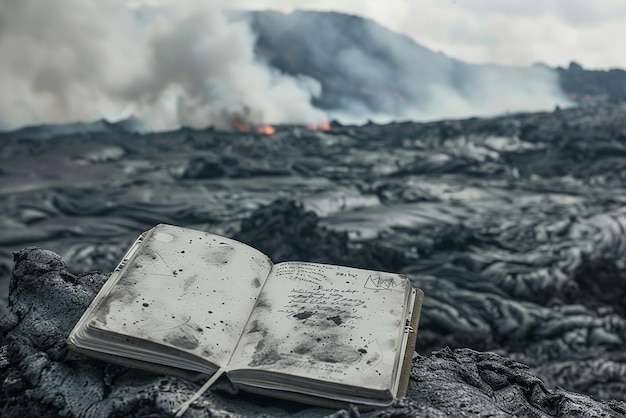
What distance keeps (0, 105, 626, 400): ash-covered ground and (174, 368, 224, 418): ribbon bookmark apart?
699cm

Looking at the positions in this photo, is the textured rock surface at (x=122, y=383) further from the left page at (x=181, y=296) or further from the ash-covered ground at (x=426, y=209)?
the ash-covered ground at (x=426, y=209)

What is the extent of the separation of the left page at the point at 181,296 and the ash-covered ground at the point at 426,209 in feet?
21.9

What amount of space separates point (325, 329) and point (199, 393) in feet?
1.51

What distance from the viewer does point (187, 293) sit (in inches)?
90.4

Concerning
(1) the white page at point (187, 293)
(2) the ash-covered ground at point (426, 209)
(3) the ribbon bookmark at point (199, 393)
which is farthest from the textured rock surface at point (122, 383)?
(2) the ash-covered ground at point (426, 209)

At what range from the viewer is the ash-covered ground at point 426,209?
9.90 metres

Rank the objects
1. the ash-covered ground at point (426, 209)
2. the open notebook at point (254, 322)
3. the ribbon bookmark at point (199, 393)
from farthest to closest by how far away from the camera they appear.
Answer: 1. the ash-covered ground at point (426, 209)
2. the open notebook at point (254, 322)
3. the ribbon bookmark at point (199, 393)

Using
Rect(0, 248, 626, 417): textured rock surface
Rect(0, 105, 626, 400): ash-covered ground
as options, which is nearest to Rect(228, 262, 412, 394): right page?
Rect(0, 248, 626, 417): textured rock surface

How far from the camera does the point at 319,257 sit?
11773mm

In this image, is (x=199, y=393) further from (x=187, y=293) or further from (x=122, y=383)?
(x=187, y=293)

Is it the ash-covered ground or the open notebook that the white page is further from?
the ash-covered ground

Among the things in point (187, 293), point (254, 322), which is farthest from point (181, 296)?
point (254, 322)

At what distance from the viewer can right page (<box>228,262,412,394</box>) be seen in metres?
2.00

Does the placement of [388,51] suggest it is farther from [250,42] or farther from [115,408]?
[115,408]
